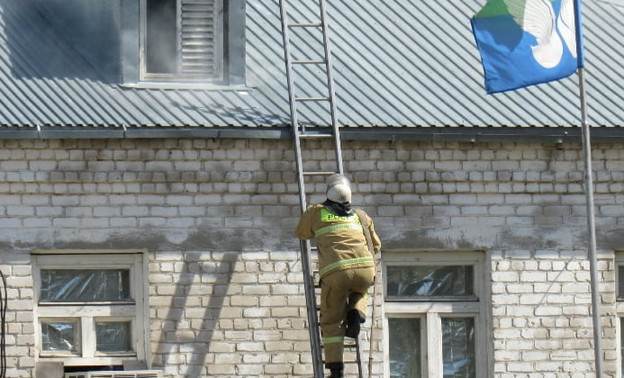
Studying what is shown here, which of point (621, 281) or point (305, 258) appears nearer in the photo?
point (305, 258)

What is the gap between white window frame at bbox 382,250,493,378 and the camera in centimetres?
1697

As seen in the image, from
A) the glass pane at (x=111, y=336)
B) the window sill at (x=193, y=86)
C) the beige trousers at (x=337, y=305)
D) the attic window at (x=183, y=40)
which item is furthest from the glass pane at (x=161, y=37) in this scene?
the beige trousers at (x=337, y=305)

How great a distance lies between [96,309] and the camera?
16.5 m

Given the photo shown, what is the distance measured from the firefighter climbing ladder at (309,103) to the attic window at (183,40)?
0.69 meters

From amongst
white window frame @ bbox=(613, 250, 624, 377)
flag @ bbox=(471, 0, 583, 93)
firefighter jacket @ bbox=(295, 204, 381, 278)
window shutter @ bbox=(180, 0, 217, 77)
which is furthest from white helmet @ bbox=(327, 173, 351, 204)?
white window frame @ bbox=(613, 250, 624, 377)

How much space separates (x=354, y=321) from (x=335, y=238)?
707 millimetres

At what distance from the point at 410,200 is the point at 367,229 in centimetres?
133

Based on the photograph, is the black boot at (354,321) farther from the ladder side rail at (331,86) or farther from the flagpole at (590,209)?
the flagpole at (590,209)

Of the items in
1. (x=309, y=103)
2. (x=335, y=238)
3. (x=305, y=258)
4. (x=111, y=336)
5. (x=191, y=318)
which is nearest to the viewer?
(x=335, y=238)

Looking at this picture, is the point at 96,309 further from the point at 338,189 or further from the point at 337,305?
the point at 338,189

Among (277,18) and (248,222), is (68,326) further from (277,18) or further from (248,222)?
(277,18)

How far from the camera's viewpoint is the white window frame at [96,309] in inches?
647

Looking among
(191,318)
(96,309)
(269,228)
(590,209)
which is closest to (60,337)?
(96,309)

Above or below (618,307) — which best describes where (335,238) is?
above
